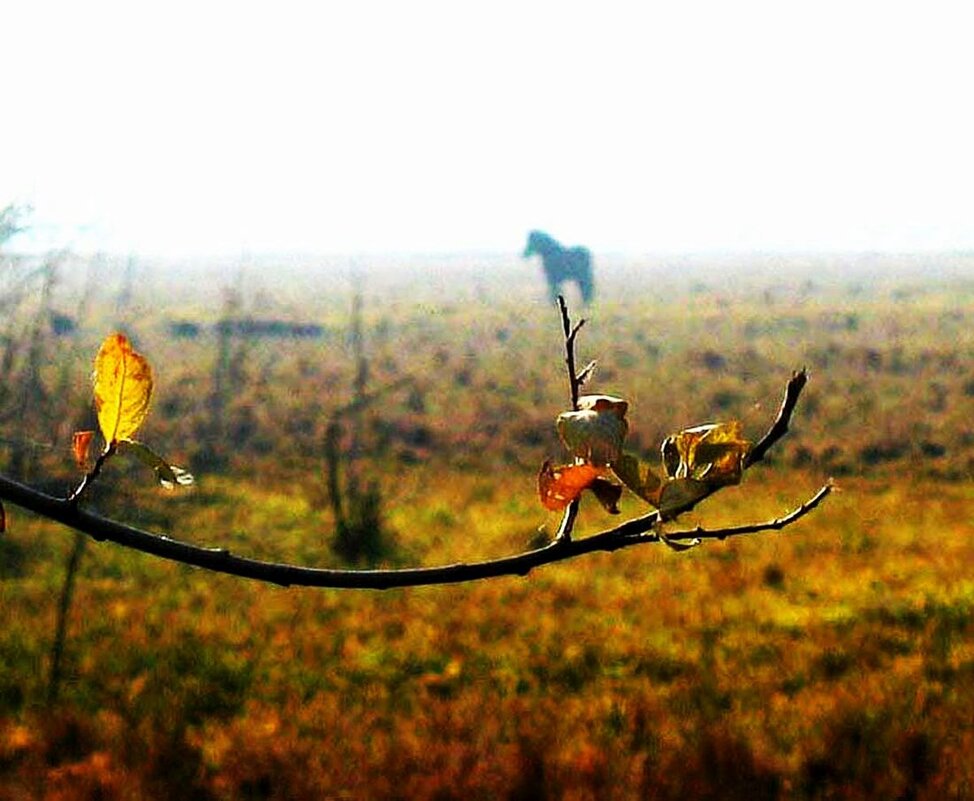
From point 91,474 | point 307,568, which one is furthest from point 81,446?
point 307,568

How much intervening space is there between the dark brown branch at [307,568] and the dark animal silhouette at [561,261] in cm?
4045

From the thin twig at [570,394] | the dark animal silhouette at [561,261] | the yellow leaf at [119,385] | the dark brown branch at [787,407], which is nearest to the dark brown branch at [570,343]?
the thin twig at [570,394]

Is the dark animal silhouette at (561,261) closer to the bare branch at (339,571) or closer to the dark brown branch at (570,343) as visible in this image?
the dark brown branch at (570,343)

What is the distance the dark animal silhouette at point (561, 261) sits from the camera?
40719mm

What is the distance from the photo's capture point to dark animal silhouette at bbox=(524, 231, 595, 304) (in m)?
40.7

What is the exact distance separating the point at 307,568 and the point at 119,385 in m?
0.18

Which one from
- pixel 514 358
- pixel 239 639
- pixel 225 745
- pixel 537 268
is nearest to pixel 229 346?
pixel 514 358

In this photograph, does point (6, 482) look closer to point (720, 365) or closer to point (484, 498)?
point (484, 498)

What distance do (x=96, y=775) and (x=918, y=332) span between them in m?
31.5

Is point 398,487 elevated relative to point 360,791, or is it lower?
lower

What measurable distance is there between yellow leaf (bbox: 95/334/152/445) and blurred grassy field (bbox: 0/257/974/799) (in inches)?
10.2

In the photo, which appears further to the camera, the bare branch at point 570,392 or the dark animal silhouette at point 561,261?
the dark animal silhouette at point 561,261

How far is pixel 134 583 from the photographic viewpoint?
8812mm

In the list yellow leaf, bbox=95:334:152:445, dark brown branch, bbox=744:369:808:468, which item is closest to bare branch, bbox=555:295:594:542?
dark brown branch, bbox=744:369:808:468
